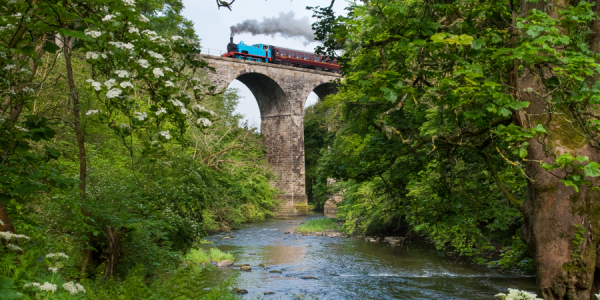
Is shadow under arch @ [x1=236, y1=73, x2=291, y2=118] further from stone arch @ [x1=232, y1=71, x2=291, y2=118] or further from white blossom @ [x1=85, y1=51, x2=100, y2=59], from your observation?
white blossom @ [x1=85, y1=51, x2=100, y2=59]

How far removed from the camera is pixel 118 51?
8.94 ft

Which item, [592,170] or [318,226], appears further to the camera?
[318,226]

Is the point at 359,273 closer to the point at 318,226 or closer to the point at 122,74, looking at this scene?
the point at 318,226

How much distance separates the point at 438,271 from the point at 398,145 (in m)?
8.52

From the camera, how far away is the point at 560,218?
3.75m

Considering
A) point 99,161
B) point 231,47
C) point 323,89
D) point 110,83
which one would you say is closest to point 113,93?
point 110,83

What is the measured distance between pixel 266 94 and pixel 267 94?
0.10 meters

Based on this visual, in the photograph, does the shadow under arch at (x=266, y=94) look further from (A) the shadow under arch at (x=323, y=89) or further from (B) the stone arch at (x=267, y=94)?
(A) the shadow under arch at (x=323, y=89)

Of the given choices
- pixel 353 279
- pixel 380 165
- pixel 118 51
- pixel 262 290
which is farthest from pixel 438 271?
pixel 118 51

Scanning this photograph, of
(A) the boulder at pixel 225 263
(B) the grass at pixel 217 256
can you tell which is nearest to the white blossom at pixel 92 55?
(A) the boulder at pixel 225 263

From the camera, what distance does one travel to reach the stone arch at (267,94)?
111ft

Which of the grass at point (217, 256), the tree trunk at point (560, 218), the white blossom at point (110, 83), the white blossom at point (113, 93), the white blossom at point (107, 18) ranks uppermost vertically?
the white blossom at point (107, 18)

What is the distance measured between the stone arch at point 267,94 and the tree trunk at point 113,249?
26710 millimetres

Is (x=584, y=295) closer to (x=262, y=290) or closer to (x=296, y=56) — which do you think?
(x=262, y=290)
